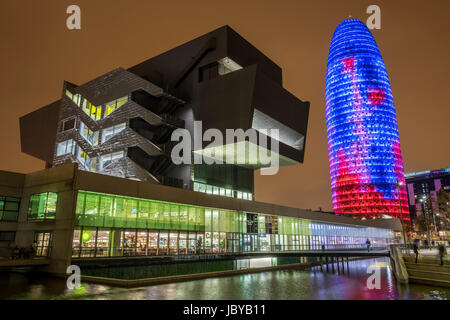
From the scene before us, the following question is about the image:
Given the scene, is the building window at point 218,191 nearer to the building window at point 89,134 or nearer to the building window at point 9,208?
the building window at point 89,134

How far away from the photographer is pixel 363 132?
408 ft

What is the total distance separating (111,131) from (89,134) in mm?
4646

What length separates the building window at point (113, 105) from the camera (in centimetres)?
→ 4562

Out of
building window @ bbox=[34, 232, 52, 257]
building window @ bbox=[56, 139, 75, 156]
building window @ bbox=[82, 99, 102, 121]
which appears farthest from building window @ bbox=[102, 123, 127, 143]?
building window @ bbox=[34, 232, 52, 257]

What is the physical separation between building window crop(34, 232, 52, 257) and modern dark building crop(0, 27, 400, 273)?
0.12 meters

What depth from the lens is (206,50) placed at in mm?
46344

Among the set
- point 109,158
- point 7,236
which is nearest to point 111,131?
point 109,158

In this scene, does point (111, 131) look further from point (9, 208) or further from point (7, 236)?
point (7, 236)

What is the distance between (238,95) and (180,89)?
38.0 ft

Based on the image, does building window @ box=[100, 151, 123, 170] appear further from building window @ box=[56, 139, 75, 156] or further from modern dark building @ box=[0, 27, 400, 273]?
building window @ box=[56, 139, 75, 156]

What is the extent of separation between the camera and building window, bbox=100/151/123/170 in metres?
44.3
